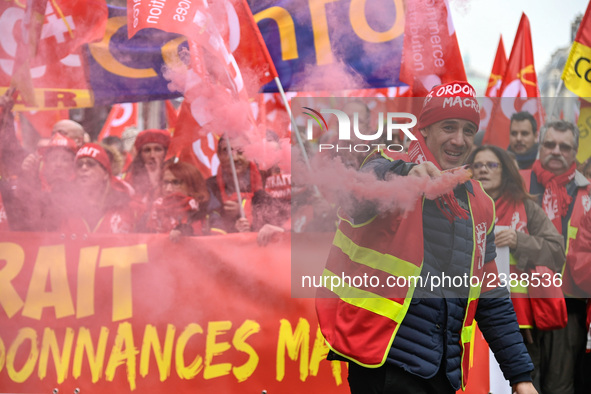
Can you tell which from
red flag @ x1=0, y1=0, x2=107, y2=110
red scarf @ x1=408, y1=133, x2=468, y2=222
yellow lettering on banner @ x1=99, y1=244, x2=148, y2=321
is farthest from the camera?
red flag @ x1=0, y1=0, x2=107, y2=110

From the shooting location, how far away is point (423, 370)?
1.94 metres

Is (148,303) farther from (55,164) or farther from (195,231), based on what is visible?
(55,164)

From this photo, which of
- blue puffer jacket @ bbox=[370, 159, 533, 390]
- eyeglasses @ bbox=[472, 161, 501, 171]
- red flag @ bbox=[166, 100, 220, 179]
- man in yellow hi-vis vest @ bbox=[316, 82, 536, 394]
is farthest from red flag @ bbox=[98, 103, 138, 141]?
blue puffer jacket @ bbox=[370, 159, 533, 390]

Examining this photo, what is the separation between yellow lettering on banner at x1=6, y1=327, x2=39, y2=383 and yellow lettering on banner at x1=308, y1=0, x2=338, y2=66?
8.20 feet

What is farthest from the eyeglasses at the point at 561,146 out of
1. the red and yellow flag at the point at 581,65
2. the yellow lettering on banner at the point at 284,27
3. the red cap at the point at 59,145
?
the red cap at the point at 59,145

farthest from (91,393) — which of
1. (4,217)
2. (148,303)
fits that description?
(4,217)

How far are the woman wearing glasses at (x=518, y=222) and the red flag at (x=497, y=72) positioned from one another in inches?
64.9

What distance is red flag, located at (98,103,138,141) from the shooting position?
6.50 meters

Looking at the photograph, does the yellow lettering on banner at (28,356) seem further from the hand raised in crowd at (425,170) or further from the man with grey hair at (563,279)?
the man with grey hair at (563,279)

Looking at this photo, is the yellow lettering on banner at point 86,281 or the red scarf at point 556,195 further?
the red scarf at point 556,195

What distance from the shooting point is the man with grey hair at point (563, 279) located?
12.3 feet

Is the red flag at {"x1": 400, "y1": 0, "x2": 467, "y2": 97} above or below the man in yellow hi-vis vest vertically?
above

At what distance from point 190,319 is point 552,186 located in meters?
2.60

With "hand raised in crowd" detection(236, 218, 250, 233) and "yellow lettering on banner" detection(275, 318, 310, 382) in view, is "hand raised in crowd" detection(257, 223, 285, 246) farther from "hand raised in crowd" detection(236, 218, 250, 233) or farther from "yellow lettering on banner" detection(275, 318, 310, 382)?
"yellow lettering on banner" detection(275, 318, 310, 382)
